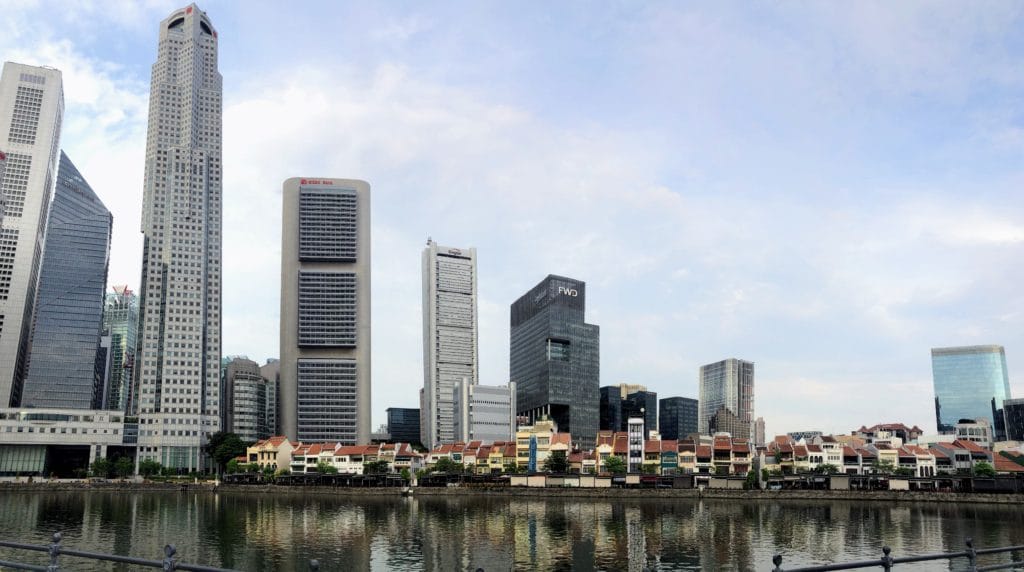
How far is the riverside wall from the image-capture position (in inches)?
5157

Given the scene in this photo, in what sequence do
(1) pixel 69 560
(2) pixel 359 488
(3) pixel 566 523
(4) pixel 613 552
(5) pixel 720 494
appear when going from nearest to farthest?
(1) pixel 69 560
(4) pixel 613 552
(3) pixel 566 523
(5) pixel 720 494
(2) pixel 359 488

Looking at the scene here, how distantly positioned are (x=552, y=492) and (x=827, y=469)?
51392 millimetres

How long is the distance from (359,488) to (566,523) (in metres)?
73.1

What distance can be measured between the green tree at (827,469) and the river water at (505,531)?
1940cm

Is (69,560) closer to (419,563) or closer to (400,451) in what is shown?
(419,563)

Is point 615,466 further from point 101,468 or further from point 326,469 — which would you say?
point 101,468

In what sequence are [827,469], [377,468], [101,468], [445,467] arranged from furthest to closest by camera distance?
1. [101,468]
2. [377,468]
3. [445,467]
4. [827,469]

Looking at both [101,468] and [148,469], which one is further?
[148,469]

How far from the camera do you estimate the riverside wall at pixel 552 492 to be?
131000 mm

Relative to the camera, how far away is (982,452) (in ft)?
526

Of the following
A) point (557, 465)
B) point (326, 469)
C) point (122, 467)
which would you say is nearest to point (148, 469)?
point (122, 467)

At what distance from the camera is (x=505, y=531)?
276 feet

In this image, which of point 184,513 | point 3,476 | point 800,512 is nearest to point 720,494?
point 800,512

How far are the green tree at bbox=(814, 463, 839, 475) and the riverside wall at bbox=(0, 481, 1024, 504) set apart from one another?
8901 mm
